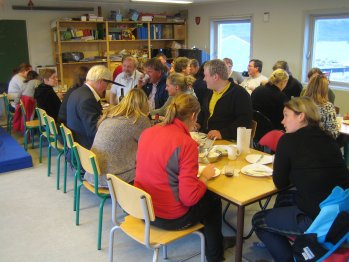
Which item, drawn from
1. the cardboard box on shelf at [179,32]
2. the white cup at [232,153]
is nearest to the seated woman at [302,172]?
the white cup at [232,153]

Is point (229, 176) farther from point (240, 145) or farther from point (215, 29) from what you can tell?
point (215, 29)

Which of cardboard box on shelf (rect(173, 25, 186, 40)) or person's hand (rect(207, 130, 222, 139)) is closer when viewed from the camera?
person's hand (rect(207, 130, 222, 139))

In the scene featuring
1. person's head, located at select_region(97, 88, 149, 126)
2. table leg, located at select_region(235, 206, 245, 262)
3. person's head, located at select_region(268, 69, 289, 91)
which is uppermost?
person's head, located at select_region(268, 69, 289, 91)

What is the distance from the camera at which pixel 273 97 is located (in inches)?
153

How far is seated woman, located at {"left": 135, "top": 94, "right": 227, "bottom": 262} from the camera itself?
1899 mm

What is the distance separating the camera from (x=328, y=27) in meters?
5.95

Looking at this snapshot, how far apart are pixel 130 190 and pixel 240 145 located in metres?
1.03

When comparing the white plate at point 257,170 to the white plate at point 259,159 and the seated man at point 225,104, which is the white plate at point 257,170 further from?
the seated man at point 225,104

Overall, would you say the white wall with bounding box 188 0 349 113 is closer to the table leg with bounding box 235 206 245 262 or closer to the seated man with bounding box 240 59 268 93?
the seated man with bounding box 240 59 268 93

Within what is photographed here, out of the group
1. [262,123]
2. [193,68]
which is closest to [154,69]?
[193,68]

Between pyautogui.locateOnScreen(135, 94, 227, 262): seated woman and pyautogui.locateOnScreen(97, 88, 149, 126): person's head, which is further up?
pyautogui.locateOnScreen(97, 88, 149, 126): person's head

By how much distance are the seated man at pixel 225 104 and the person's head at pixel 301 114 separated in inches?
35.1

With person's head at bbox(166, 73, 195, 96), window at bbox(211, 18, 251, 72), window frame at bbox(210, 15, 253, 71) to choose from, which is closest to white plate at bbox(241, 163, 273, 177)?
person's head at bbox(166, 73, 195, 96)

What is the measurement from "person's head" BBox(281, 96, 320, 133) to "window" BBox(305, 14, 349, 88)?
13.5ft
